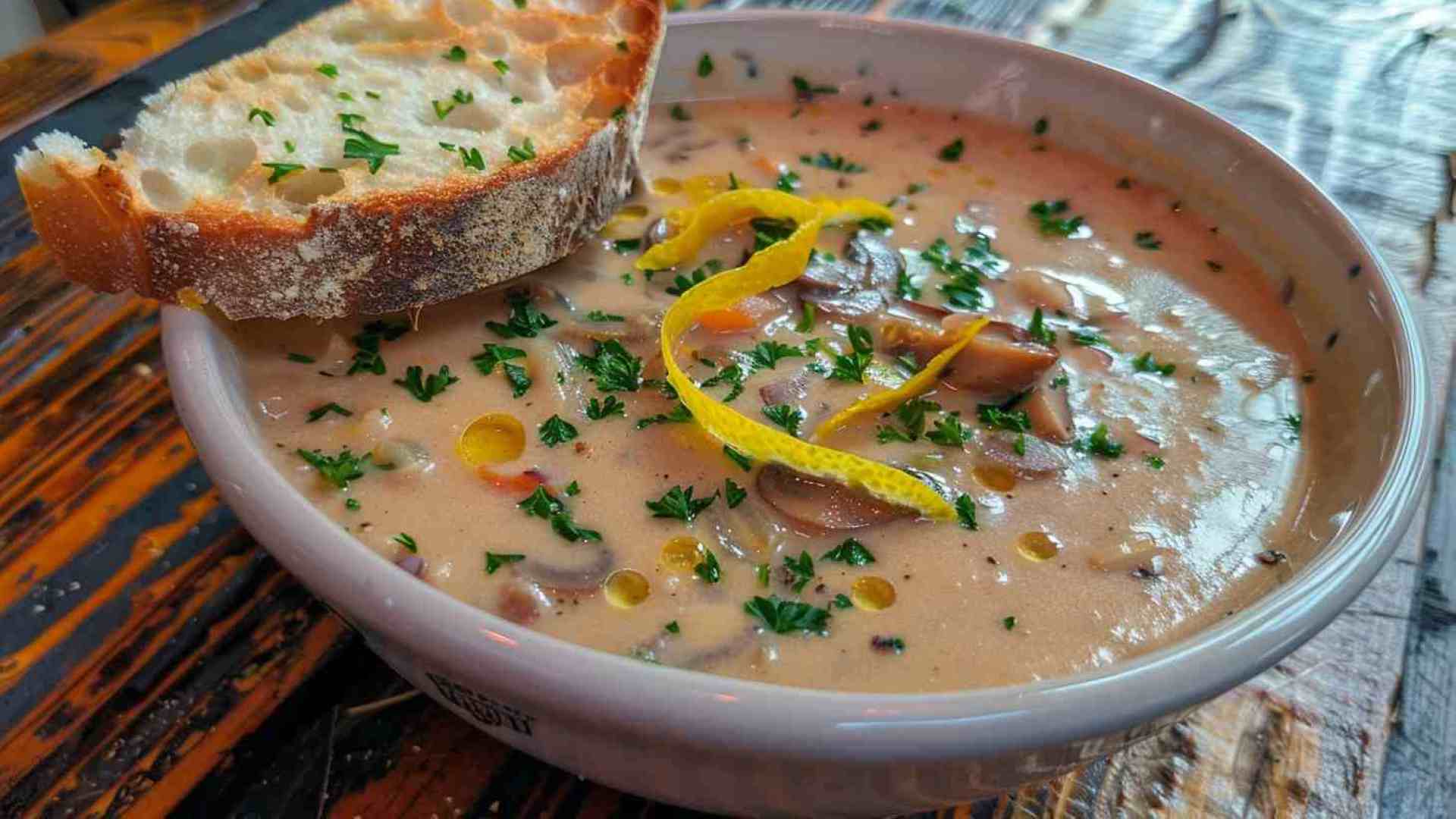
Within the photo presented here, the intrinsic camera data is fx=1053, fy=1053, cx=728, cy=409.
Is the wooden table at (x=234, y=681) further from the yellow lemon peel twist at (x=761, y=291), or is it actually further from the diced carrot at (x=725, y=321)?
the diced carrot at (x=725, y=321)

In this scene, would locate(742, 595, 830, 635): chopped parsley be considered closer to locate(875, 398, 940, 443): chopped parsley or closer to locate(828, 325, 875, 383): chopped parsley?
locate(875, 398, 940, 443): chopped parsley

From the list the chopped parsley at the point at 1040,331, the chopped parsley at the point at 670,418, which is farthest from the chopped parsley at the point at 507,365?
the chopped parsley at the point at 1040,331

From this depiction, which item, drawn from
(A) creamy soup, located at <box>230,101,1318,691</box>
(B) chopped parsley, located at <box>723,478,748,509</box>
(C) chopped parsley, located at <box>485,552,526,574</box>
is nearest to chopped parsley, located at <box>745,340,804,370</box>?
(A) creamy soup, located at <box>230,101,1318,691</box>

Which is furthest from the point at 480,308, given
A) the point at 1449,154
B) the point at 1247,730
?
the point at 1449,154

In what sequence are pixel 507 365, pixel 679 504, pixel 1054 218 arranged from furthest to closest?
pixel 1054 218, pixel 507 365, pixel 679 504

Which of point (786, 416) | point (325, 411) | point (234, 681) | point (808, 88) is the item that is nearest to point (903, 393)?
point (786, 416)

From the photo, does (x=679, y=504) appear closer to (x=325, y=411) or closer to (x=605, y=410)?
(x=605, y=410)
